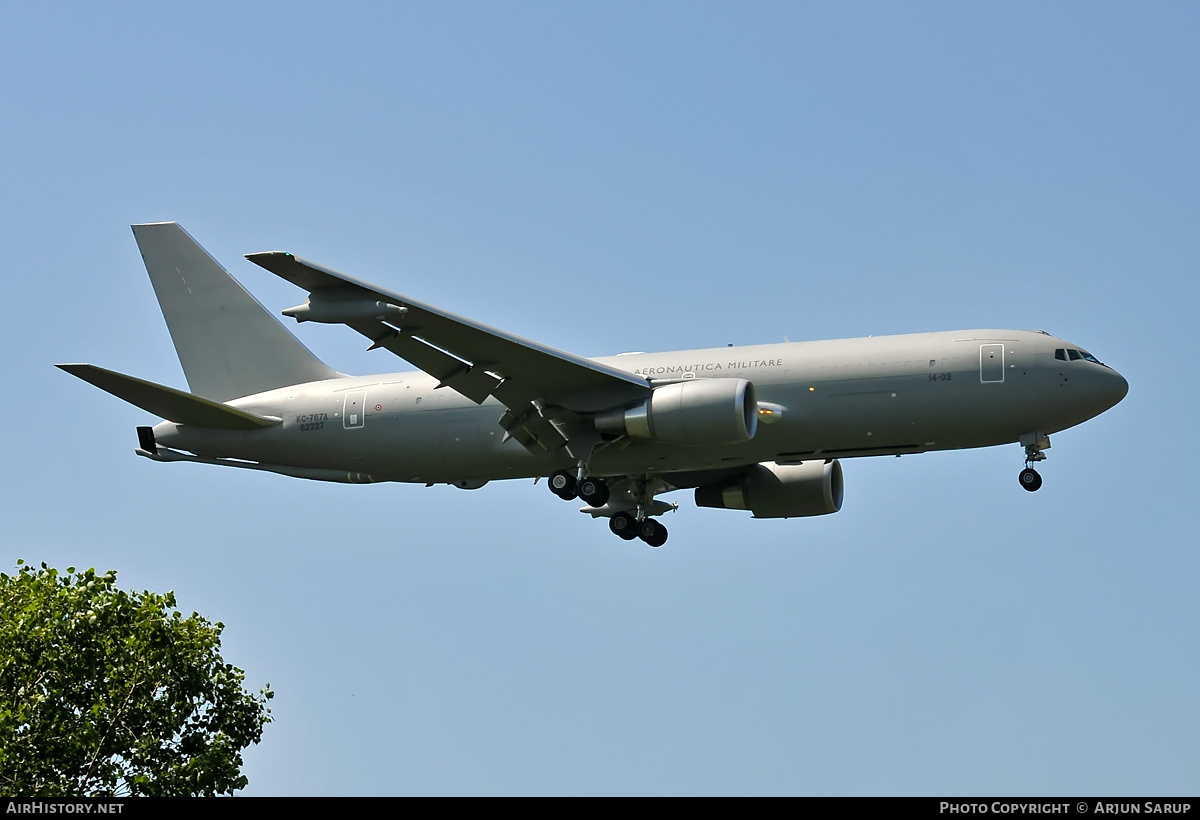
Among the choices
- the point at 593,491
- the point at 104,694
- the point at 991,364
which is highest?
the point at 991,364

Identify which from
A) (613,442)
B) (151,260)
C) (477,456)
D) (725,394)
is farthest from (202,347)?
(725,394)

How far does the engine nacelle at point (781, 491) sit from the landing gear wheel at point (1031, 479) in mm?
8468

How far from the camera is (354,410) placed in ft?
127

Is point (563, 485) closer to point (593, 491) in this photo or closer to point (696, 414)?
point (593, 491)

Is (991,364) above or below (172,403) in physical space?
above

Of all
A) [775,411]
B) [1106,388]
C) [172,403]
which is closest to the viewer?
[1106,388]

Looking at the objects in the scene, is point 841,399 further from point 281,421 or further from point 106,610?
point 106,610

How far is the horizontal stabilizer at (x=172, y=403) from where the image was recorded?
36.4 meters

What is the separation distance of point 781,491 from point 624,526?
4807 mm

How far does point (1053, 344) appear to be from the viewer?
3450 centimetres

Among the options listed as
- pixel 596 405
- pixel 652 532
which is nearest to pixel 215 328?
pixel 596 405

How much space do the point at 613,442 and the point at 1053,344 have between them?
36.5 feet

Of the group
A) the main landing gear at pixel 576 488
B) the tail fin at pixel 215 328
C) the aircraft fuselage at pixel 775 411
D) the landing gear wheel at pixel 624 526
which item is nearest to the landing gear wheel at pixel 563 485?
the main landing gear at pixel 576 488

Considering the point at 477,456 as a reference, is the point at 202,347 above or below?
above
